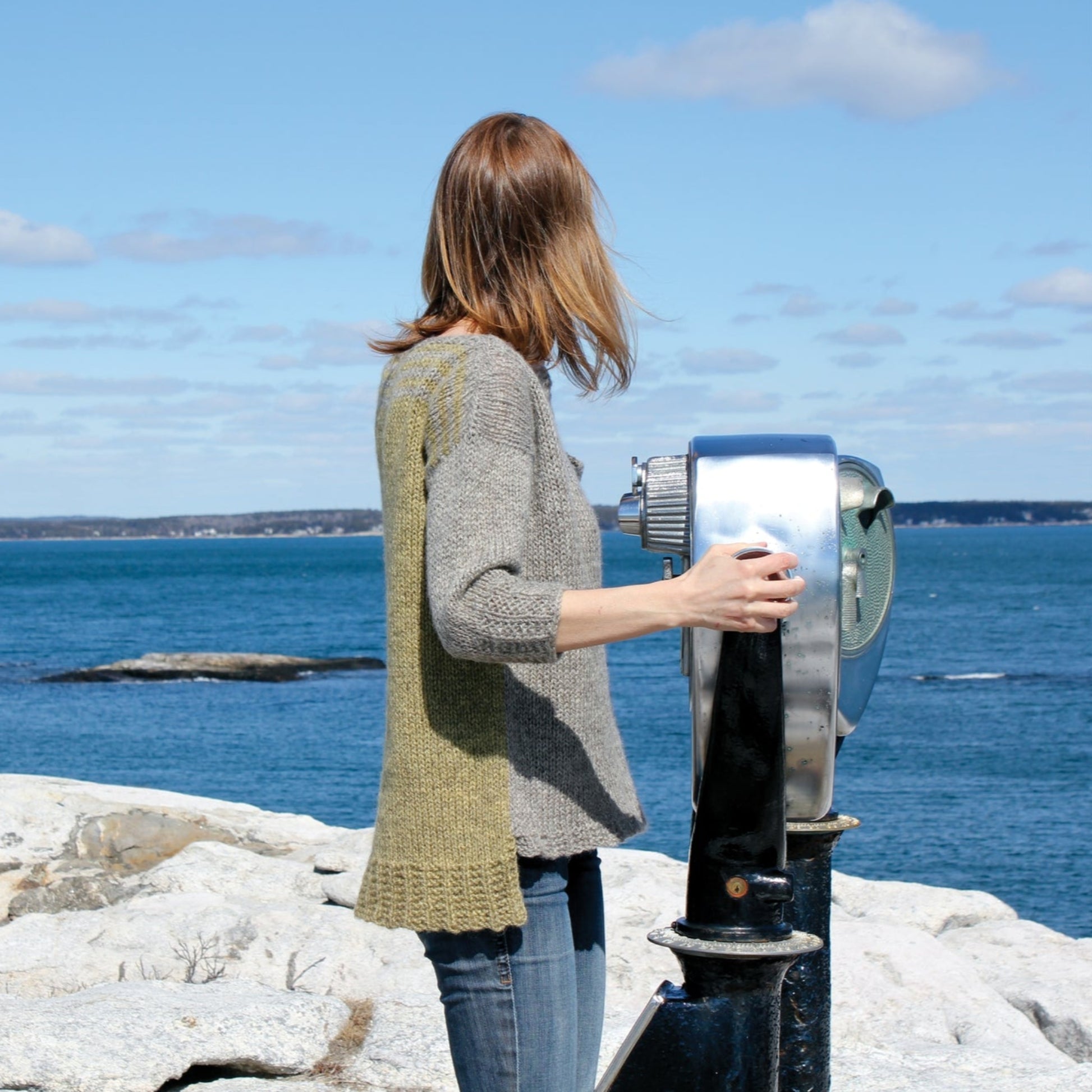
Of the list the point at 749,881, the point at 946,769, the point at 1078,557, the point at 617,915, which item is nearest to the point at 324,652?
the point at 946,769

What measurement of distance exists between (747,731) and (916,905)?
18.3 feet

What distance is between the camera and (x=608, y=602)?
1.87 m

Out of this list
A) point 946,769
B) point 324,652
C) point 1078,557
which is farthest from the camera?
point 1078,557

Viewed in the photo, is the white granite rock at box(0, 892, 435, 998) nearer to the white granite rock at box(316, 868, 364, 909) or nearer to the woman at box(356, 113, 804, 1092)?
the white granite rock at box(316, 868, 364, 909)

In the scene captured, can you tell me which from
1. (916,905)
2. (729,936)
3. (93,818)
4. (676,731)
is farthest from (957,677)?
(729,936)

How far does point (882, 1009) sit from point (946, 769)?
2031 cm

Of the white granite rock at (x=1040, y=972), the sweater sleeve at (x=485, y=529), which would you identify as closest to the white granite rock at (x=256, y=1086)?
the sweater sleeve at (x=485, y=529)

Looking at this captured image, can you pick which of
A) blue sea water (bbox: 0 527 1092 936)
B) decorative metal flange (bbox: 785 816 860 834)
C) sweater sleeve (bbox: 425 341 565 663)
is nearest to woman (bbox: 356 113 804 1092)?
sweater sleeve (bbox: 425 341 565 663)

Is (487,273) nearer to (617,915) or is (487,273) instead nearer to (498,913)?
(498,913)

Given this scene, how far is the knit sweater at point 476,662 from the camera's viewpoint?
1.89 meters

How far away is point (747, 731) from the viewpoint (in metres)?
2.03

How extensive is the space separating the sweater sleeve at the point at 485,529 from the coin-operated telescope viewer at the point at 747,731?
0.24 metres

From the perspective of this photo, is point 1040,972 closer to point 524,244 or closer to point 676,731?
point 524,244

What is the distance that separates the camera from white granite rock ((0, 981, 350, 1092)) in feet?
11.4
